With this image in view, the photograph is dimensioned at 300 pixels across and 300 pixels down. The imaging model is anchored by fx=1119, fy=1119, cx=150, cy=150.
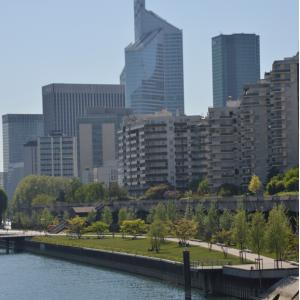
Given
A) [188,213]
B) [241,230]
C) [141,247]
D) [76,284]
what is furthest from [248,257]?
[188,213]

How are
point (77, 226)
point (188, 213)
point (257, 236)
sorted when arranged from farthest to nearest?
1. point (77, 226)
2. point (188, 213)
3. point (257, 236)


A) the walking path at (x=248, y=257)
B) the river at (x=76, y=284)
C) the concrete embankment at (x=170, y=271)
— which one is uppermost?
the walking path at (x=248, y=257)

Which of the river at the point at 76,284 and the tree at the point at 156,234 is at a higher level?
the tree at the point at 156,234

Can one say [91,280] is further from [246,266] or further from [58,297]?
[246,266]

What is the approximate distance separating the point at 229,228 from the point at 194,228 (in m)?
5.32

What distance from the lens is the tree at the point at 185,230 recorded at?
446 feet

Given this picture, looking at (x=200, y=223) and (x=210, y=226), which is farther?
(x=200, y=223)

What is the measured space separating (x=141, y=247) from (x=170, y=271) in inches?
1087

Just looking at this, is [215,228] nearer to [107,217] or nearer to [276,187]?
[276,187]

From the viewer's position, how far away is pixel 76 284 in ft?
382

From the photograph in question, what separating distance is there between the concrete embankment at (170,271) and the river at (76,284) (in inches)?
49.1

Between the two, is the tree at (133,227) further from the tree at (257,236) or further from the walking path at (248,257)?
the tree at (257,236)

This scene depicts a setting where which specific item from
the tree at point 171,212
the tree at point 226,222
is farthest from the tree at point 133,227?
the tree at point 226,222

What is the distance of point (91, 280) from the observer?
397 ft
